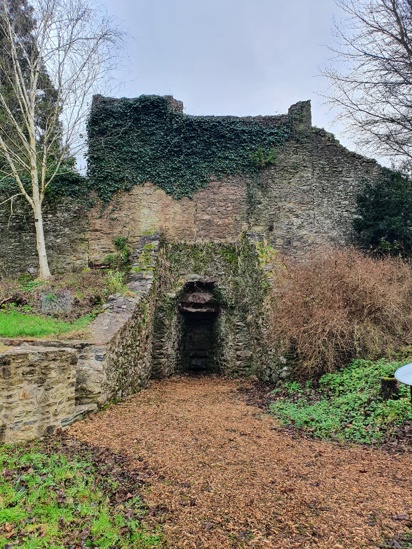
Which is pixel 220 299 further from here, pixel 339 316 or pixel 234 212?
pixel 234 212

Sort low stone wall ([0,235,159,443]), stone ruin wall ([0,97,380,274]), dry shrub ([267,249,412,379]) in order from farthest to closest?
stone ruin wall ([0,97,380,274]) < dry shrub ([267,249,412,379]) < low stone wall ([0,235,159,443])

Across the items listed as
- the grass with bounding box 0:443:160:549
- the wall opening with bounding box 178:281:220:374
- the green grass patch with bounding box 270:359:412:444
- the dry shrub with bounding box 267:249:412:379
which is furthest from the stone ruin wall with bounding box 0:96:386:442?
the green grass patch with bounding box 270:359:412:444

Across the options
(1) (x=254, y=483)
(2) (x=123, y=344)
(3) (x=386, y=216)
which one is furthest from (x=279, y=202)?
(1) (x=254, y=483)

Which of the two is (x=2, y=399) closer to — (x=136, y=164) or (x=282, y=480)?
(x=282, y=480)

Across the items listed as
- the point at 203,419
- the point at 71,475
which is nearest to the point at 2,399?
the point at 71,475

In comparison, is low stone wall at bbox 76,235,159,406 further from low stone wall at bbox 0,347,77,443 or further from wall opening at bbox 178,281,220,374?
wall opening at bbox 178,281,220,374

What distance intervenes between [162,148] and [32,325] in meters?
10.3

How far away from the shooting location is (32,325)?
289 inches

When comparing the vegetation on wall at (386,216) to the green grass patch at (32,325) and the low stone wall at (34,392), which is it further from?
the low stone wall at (34,392)

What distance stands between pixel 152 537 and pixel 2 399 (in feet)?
8.67

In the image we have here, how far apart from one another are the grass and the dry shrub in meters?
4.82

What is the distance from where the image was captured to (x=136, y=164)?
15.5 m

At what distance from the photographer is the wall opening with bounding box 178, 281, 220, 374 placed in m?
11.6

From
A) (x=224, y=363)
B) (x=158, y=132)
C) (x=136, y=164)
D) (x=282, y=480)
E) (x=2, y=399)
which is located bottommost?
(x=224, y=363)
